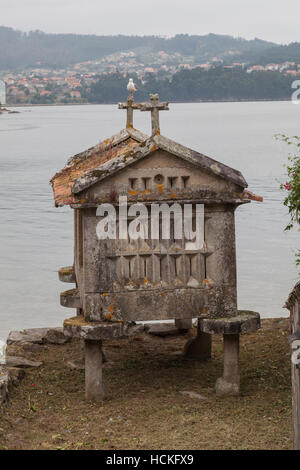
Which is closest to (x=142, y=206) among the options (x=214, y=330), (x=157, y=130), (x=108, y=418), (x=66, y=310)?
(x=157, y=130)

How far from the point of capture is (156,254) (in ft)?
36.6

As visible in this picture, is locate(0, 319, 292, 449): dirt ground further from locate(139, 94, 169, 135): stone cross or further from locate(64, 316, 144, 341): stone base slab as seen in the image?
locate(139, 94, 169, 135): stone cross

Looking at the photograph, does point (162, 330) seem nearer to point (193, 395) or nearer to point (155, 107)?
point (193, 395)

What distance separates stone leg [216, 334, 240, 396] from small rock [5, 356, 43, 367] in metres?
3.05

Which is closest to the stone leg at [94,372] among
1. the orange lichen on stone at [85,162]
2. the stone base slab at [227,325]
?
the stone base slab at [227,325]

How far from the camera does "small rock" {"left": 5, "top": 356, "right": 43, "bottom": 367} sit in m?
12.9

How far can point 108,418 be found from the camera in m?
10.7

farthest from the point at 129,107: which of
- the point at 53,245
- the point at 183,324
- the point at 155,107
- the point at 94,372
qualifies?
the point at 53,245

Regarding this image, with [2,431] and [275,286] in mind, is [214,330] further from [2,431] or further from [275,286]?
[275,286]

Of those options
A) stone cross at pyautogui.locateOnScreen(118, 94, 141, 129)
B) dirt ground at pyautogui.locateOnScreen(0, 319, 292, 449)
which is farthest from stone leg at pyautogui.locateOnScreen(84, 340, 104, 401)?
stone cross at pyautogui.locateOnScreen(118, 94, 141, 129)

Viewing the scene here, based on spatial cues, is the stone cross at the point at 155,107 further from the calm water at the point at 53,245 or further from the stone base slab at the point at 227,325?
the calm water at the point at 53,245

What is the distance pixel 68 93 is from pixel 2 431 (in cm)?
17464

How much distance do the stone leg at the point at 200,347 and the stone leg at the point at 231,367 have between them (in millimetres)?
1881

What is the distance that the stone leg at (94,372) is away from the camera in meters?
11.3
